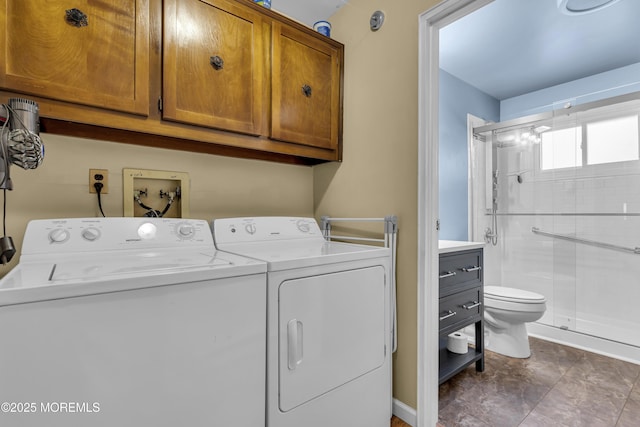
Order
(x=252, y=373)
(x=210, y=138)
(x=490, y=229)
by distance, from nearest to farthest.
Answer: (x=252, y=373), (x=210, y=138), (x=490, y=229)

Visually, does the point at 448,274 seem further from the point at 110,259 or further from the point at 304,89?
the point at 110,259

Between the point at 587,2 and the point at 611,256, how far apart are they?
6.49ft

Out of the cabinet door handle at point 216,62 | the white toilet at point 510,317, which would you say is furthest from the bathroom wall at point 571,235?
the cabinet door handle at point 216,62

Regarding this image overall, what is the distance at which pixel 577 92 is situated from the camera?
9.36ft

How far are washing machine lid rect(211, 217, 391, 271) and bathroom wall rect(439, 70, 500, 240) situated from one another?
138cm

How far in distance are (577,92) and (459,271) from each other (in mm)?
2432

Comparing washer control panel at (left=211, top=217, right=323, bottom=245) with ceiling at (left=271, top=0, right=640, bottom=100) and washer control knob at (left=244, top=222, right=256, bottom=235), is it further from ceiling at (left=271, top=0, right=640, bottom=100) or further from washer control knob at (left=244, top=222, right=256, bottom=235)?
ceiling at (left=271, top=0, right=640, bottom=100)

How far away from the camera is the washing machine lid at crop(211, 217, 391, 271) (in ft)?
3.89

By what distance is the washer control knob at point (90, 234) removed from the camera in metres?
1.16

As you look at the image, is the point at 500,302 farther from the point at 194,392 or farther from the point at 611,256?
the point at 194,392

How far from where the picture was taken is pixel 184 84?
4.37ft

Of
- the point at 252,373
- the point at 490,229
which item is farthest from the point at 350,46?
the point at 490,229

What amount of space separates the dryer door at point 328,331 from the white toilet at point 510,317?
1.34m

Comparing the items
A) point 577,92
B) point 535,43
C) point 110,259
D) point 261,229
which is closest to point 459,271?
point 261,229
